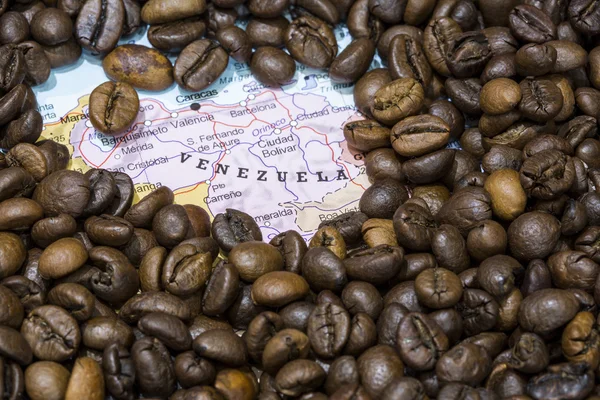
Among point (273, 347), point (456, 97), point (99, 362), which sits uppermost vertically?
point (456, 97)

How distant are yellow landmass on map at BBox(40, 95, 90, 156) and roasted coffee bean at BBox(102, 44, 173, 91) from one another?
0.17 m

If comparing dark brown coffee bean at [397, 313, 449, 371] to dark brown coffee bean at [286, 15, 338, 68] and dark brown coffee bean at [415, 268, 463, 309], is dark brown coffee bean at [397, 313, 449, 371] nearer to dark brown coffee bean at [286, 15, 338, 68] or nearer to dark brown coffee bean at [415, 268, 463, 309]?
dark brown coffee bean at [415, 268, 463, 309]

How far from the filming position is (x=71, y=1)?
2.88 meters

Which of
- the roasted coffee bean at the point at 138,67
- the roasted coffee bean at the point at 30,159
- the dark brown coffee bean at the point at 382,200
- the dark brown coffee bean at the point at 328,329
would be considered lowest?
the dark brown coffee bean at the point at 328,329

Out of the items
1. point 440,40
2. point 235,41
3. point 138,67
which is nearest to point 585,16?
point 440,40

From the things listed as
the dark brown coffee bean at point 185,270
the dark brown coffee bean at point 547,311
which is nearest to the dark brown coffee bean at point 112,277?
the dark brown coffee bean at point 185,270

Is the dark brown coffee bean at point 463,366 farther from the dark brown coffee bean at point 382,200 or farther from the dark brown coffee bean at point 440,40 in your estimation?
the dark brown coffee bean at point 440,40

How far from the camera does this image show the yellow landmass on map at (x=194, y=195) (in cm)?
269

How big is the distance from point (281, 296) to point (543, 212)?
3.02 feet

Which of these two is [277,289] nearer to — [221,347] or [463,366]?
[221,347]

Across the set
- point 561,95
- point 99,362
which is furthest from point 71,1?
point 561,95

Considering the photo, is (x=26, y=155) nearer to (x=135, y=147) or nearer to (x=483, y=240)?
(x=135, y=147)

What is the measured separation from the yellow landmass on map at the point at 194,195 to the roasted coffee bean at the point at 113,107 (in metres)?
0.34

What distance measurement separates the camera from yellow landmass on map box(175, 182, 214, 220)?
2.69m
